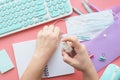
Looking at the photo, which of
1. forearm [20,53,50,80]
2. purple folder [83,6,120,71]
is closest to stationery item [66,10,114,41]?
purple folder [83,6,120,71]

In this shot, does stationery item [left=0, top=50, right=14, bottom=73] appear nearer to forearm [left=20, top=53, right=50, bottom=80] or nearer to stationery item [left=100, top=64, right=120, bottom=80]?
forearm [left=20, top=53, right=50, bottom=80]

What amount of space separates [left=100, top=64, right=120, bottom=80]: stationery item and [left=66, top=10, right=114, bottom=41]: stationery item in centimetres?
12

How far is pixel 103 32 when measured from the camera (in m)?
0.95

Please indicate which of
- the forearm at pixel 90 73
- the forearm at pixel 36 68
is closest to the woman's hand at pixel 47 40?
the forearm at pixel 36 68

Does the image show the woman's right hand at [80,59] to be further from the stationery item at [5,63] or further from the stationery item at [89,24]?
the stationery item at [5,63]

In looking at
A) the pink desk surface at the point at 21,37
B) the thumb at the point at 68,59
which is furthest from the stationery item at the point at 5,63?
the thumb at the point at 68,59

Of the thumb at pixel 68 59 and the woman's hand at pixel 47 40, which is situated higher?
the woman's hand at pixel 47 40

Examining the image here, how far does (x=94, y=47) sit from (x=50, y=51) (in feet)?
0.48

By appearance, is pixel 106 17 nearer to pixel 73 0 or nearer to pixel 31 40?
pixel 73 0

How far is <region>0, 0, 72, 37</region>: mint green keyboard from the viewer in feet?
3.15

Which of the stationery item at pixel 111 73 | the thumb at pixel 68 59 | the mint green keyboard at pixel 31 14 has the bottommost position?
the stationery item at pixel 111 73

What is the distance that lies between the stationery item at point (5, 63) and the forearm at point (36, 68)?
0.06 metres

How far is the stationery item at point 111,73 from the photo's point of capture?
0.92 meters

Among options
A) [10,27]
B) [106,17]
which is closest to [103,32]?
[106,17]
